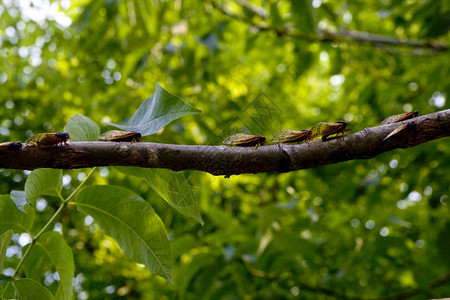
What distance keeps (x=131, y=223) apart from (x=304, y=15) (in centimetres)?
223

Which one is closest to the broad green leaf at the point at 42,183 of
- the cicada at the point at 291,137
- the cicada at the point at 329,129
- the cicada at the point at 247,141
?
the cicada at the point at 247,141

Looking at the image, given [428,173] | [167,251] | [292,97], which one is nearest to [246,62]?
→ [292,97]

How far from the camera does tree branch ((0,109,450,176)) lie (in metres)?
0.96

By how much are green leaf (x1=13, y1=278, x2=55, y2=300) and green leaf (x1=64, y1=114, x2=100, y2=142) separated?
432mm

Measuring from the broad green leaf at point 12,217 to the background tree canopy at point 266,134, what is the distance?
2.93ft

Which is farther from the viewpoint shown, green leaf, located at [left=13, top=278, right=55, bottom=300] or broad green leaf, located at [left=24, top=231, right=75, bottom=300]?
broad green leaf, located at [left=24, top=231, right=75, bottom=300]

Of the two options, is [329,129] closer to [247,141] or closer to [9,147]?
[247,141]

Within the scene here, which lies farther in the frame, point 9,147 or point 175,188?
point 175,188

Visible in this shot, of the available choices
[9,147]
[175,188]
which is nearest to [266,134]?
[175,188]

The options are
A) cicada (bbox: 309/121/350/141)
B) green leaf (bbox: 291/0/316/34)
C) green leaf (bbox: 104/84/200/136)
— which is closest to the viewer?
cicada (bbox: 309/121/350/141)

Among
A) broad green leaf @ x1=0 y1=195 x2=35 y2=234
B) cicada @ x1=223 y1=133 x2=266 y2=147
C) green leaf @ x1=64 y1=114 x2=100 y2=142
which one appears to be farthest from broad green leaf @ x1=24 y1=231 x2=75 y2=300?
cicada @ x1=223 y1=133 x2=266 y2=147

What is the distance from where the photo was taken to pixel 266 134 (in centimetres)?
245

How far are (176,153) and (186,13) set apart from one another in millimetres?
3867

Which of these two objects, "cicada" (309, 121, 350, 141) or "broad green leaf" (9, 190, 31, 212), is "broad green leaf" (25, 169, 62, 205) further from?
"cicada" (309, 121, 350, 141)
